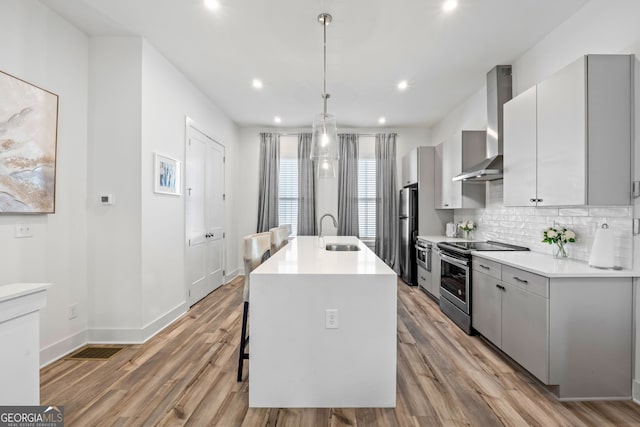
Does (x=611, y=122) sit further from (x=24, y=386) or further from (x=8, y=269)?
(x=8, y=269)

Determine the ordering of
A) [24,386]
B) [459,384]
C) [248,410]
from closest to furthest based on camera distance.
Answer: [24,386], [248,410], [459,384]

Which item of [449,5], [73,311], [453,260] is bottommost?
[73,311]

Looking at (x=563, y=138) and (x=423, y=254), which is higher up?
(x=563, y=138)

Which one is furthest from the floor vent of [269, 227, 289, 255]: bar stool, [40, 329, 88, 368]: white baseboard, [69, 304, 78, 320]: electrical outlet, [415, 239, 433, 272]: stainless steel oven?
[415, 239, 433, 272]: stainless steel oven

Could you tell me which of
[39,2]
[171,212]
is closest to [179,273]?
[171,212]

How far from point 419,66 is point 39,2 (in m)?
3.53

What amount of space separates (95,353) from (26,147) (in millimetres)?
1799

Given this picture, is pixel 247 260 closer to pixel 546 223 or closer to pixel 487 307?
pixel 487 307

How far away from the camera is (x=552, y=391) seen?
2080 millimetres

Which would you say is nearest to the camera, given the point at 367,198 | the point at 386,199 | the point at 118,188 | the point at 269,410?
the point at 269,410

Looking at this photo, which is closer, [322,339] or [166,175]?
[322,339]

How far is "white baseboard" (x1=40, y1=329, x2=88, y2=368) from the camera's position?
7.96 feet

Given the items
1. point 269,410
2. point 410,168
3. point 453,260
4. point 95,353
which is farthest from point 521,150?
point 95,353

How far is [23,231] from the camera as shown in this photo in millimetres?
2262
